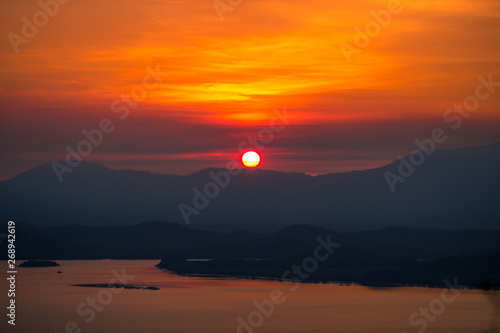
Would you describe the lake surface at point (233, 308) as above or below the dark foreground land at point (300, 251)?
below

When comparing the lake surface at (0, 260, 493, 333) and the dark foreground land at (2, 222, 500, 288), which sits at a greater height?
the dark foreground land at (2, 222, 500, 288)

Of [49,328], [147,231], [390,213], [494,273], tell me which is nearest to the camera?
[49,328]

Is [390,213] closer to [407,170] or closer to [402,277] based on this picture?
[407,170]

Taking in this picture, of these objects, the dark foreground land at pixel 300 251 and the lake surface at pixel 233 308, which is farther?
the dark foreground land at pixel 300 251

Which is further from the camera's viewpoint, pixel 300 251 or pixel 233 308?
pixel 300 251

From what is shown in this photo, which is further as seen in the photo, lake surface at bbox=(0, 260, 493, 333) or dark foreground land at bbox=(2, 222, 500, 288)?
dark foreground land at bbox=(2, 222, 500, 288)

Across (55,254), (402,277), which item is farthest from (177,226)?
(402,277)

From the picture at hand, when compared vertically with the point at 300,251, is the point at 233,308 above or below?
below

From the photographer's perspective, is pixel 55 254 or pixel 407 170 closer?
pixel 55 254
